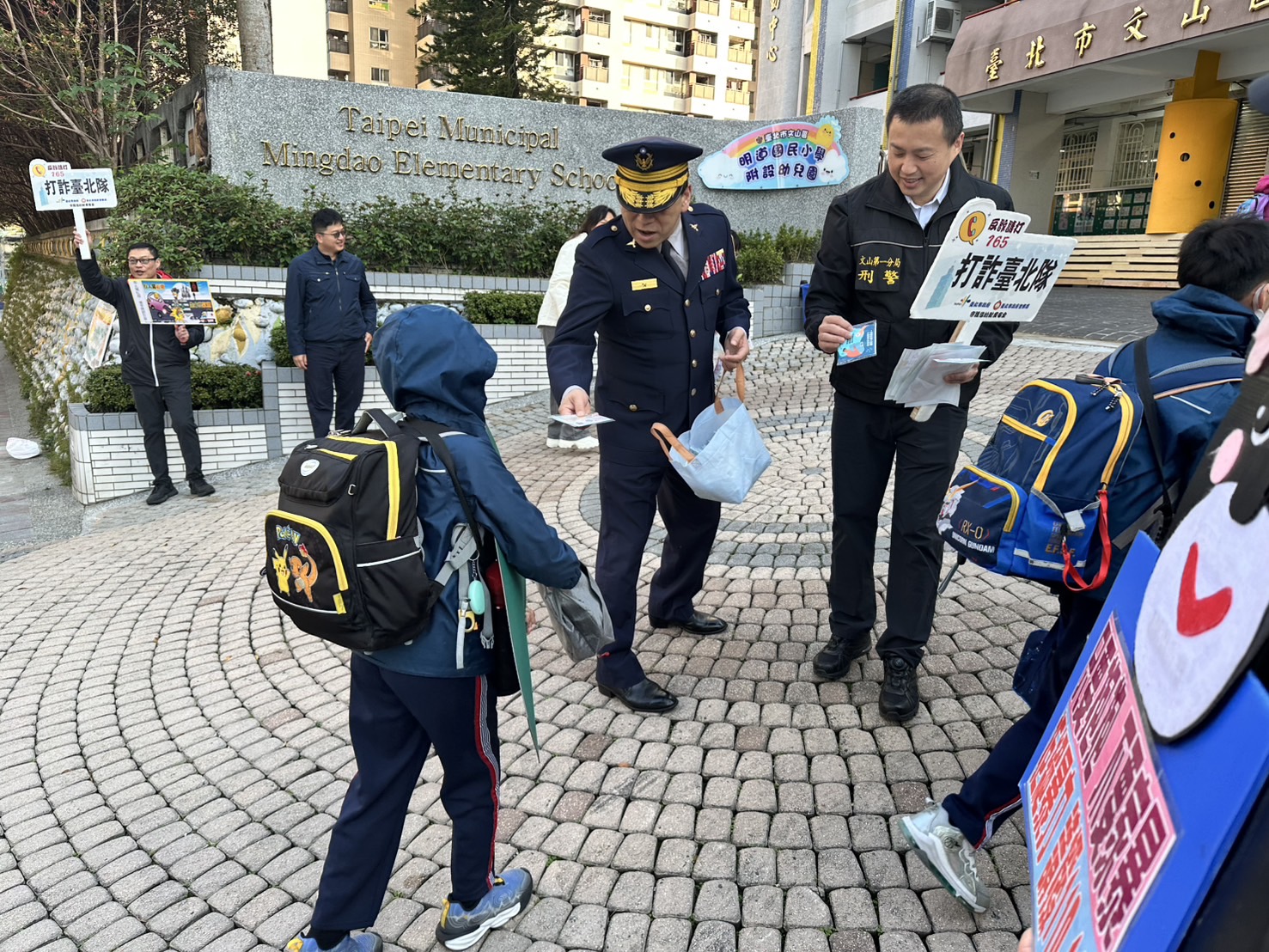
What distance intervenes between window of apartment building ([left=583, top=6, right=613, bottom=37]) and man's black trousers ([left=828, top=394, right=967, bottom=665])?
44.8 metres

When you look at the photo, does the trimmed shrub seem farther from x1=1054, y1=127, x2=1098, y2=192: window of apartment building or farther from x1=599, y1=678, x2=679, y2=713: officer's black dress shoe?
x1=1054, y1=127, x2=1098, y2=192: window of apartment building

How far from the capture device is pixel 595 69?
4288 centimetres

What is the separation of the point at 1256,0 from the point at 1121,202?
23.5ft

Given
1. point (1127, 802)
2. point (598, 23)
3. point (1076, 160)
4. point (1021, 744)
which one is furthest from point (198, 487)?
point (598, 23)

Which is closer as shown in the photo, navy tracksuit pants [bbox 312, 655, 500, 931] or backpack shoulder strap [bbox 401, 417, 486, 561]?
backpack shoulder strap [bbox 401, 417, 486, 561]

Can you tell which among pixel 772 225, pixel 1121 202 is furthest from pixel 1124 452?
pixel 1121 202

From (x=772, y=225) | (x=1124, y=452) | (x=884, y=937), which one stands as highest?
(x=772, y=225)

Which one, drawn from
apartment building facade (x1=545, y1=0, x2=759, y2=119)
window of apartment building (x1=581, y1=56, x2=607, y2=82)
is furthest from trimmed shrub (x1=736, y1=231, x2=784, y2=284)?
window of apartment building (x1=581, y1=56, x2=607, y2=82)

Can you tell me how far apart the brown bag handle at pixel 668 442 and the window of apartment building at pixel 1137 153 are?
19675 millimetres

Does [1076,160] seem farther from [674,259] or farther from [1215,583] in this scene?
[1215,583]

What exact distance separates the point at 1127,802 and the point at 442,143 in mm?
10630

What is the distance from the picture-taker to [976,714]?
9.87 ft

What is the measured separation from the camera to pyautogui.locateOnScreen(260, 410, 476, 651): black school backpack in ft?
5.83

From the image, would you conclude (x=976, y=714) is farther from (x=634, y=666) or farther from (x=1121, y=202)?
(x=1121, y=202)
